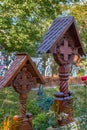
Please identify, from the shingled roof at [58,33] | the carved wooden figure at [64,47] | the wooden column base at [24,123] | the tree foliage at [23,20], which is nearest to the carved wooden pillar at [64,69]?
the carved wooden figure at [64,47]

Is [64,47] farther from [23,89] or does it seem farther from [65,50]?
[23,89]

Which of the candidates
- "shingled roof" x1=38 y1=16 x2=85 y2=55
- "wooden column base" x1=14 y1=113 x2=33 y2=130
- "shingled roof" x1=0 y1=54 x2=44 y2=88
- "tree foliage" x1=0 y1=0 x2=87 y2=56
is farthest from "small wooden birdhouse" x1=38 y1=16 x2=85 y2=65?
"tree foliage" x1=0 y1=0 x2=87 y2=56

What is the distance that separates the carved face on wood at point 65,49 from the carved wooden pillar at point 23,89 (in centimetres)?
111

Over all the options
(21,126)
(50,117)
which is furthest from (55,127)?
(21,126)

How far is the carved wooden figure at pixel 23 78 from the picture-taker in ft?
17.6

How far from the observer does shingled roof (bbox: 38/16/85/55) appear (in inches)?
242

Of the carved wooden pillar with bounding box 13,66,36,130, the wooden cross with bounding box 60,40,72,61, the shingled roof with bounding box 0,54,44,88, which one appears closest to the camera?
the shingled roof with bounding box 0,54,44,88

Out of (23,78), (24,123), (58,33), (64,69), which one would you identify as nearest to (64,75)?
(64,69)

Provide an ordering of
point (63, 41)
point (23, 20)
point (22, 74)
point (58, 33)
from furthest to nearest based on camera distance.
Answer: point (23, 20)
point (63, 41)
point (58, 33)
point (22, 74)

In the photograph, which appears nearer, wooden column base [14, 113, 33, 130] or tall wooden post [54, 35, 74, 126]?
wooden column base [14, 113, 33, 130]

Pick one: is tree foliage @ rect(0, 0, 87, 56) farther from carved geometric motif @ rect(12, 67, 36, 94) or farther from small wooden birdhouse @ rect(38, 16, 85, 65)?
carved geometric motif @ rect(12, 67, 36, 94)

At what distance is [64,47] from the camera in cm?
664

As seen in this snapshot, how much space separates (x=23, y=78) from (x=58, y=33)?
4.37 feet

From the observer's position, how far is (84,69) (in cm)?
1844
